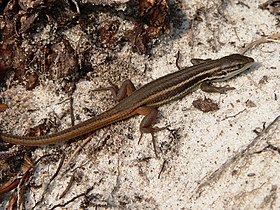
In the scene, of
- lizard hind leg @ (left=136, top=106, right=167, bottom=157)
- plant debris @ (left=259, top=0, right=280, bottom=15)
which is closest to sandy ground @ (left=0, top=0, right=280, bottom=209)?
lizard hind leg @ (left=136, top=106, right=167, bottom=157)

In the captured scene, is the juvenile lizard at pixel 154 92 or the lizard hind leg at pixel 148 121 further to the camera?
the lizard hind leg at pixel 148 121

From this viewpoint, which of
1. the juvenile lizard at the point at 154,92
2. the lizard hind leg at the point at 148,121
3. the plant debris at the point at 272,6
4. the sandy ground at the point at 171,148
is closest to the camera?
the sandy ground at the point at 171,148

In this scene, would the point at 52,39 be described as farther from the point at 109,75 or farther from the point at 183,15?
the point at 183,15

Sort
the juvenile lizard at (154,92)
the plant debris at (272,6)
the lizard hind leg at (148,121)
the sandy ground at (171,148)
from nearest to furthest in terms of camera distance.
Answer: the sandy ground at (171,148) < the juvenile lizard at (154,92) < the lizard hind leg at (148,121) < the plant debris at (272,6)

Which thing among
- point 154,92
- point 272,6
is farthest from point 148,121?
point 272,6

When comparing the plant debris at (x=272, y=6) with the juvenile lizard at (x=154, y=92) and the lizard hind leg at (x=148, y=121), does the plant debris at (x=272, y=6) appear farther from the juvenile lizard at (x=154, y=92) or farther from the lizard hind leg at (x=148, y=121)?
the lizard hind leg at (x=148, y=121)

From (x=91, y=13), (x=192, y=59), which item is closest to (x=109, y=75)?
(x=91, y=13)

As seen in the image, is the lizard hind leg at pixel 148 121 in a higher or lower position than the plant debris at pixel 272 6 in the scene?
lower

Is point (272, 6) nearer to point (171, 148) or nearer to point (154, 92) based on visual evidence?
point (154, 92)

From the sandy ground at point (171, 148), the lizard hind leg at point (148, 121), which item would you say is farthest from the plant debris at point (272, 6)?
the lizard hind leg at point (148, 121)
